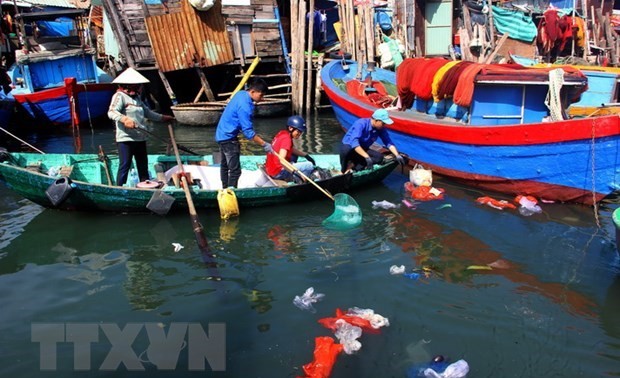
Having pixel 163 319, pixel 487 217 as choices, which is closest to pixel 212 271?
pixel 163 319

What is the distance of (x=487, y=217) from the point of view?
735 cm

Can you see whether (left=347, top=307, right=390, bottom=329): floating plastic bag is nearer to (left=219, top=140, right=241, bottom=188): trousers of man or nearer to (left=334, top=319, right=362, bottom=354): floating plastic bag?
(left=334, top=319, right=362, bottom=354): floating plastic bag

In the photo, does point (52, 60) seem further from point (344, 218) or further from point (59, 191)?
point (344, 218)

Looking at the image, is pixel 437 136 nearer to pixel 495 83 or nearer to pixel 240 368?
pixel 495 83

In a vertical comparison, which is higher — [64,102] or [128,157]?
[64,102]

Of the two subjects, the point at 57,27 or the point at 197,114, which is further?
the point at 57,27

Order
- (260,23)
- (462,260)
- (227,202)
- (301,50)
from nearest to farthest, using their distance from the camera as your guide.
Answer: (462,260)
(227,202)
(301,50)
(260,23)

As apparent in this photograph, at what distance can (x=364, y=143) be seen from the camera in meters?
8.58

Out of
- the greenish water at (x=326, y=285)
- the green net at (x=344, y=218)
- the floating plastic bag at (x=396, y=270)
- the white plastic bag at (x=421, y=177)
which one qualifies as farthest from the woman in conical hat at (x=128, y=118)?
the white plastic bag at (x=421, y=177)

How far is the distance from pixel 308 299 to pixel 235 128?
3.19 metres

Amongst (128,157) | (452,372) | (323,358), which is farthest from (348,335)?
(128,157)

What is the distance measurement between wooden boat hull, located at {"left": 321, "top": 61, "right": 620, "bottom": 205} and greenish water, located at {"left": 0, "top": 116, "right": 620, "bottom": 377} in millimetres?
483

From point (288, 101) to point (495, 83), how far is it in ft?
29.9

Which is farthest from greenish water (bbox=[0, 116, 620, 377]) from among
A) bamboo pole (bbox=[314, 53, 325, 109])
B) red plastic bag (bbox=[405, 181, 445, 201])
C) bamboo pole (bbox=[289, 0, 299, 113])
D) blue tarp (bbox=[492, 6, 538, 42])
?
blue tarp (bbox=[492, 6, 538, 42])
